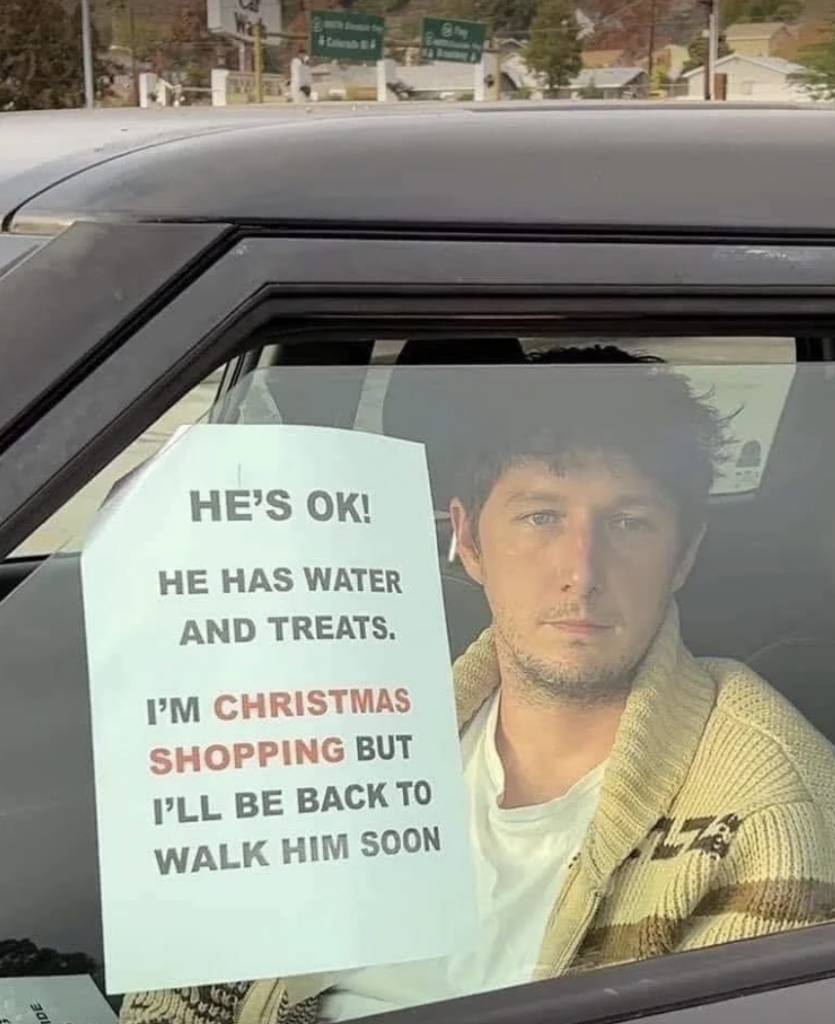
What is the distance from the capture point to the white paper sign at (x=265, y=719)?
0.99 m

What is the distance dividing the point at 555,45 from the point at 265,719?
105 feet

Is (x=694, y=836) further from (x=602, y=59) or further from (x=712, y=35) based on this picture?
(x=602, y=59)

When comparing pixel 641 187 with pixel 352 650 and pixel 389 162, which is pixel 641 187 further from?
pixel 352 650

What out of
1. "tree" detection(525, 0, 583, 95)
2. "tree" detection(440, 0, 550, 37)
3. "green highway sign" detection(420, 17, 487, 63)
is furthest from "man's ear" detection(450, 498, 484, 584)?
"tree" detection(440, 0, 550, 37)

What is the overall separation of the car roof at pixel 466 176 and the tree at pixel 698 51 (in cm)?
2997

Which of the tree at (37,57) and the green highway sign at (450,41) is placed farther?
the tree at (37,57)

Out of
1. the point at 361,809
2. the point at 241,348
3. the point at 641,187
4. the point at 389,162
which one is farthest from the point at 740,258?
the point at 361,809

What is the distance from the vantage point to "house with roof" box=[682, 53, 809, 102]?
85.0 ft

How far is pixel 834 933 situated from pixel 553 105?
0.83 metres

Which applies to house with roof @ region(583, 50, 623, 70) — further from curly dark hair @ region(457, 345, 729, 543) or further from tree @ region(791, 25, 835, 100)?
curly dark hair @ region(457, 345, 729, 543)

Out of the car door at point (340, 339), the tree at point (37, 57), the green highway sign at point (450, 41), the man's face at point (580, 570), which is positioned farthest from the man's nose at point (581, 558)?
the tree at point (37, 57)

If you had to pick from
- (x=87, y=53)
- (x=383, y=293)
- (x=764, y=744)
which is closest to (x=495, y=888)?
(x=764, y=744)

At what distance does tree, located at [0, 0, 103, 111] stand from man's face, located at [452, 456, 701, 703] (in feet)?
79.9

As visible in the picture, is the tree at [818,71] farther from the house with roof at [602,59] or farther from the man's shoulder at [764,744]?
the man's shoulder at [764,744]
